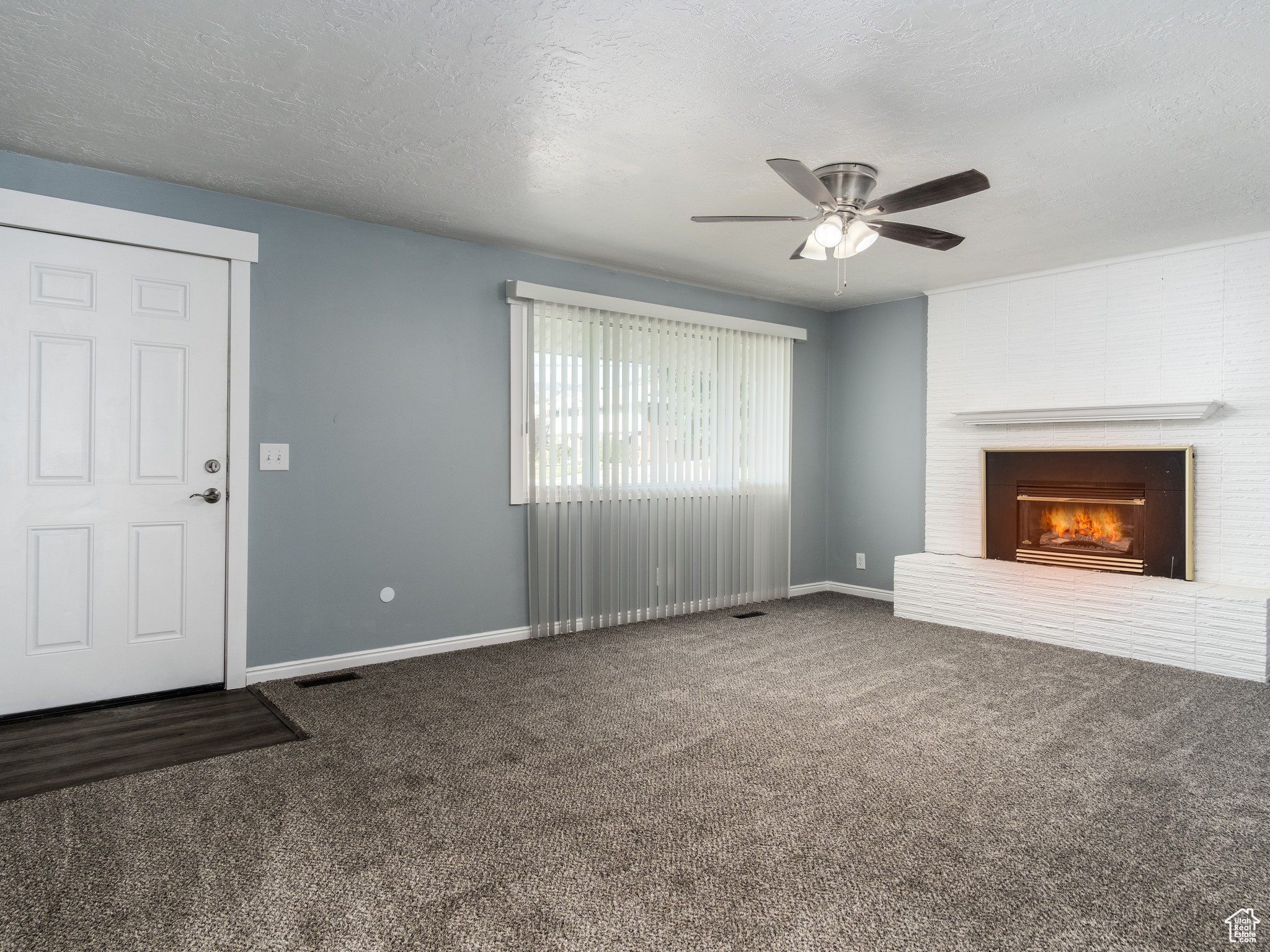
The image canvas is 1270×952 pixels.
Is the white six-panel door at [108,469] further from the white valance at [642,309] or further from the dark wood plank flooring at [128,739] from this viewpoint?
the white valance at [642,309]

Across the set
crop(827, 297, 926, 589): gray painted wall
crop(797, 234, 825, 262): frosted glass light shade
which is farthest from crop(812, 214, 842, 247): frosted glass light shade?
crop(827, 297, 926, 589): gray painted wall

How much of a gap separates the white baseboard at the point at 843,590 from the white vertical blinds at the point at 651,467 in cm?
21

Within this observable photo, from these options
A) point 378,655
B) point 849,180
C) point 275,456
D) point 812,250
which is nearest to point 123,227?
point 275,456

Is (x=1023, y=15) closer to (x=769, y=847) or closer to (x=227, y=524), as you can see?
(x=769, y=847)

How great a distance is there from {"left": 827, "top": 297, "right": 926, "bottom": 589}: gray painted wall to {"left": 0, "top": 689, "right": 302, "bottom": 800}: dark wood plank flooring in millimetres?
4226

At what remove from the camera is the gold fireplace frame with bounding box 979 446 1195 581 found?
413 centimetres

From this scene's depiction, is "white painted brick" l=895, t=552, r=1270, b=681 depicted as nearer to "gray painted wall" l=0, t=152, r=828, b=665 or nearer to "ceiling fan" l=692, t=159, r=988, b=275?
"ceiling fan" l=692, t=159, r=988, b=275

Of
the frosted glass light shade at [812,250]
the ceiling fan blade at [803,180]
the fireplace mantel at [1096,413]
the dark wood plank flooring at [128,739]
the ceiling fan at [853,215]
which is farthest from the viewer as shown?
the fireplace mantel at [1096,413]

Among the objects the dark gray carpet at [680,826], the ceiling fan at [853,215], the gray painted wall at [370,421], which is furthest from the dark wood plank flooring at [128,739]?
the ceiling fan at [853,215]

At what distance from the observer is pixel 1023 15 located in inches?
80.7

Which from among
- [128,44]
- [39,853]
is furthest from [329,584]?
[128,44]

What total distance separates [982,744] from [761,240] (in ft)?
9.02

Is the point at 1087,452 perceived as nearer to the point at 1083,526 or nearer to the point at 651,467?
the point at 1083,526

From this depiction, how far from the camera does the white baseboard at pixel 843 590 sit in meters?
5.71
